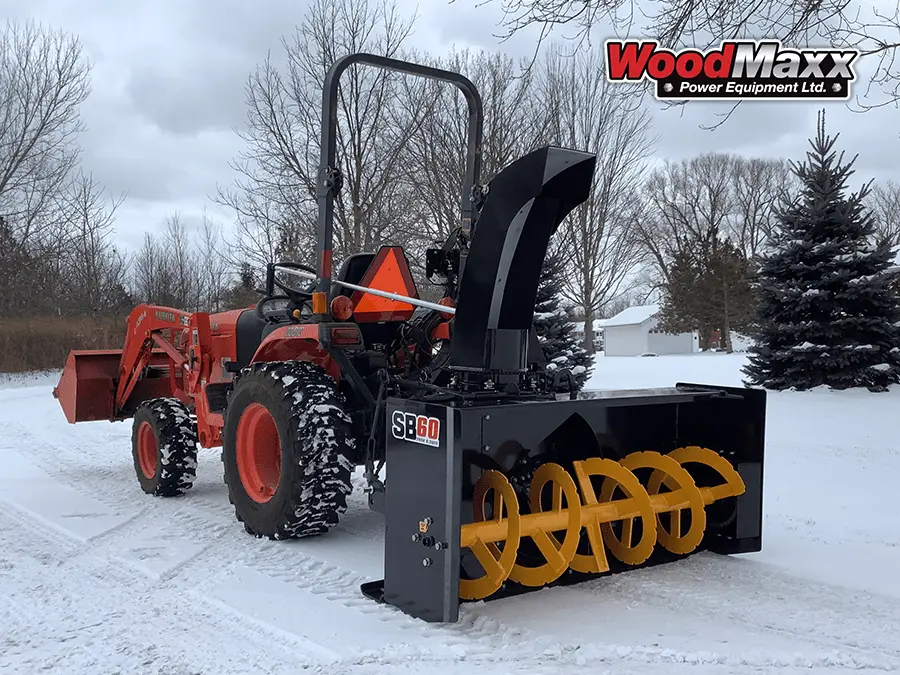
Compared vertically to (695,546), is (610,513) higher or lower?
higher

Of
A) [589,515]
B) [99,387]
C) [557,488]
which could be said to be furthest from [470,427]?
[99,387]

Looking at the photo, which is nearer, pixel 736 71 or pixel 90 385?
pixel 736 71

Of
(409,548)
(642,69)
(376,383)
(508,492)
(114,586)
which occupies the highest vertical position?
(642,69)

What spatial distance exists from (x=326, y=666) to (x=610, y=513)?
150 centimetres

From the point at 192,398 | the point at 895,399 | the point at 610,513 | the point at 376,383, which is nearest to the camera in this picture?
the point at 610,513

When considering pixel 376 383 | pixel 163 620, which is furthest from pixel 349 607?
pixel 376 383

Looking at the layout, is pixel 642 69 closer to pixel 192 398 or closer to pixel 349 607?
pixel 192 398

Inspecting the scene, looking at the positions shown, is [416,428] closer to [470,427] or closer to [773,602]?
[470,427]

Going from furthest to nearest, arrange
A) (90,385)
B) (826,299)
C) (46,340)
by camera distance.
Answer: (46,340) < (826,299) < (90,385)

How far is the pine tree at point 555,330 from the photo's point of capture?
14.3 m

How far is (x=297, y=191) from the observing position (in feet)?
51.8

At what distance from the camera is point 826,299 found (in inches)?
486

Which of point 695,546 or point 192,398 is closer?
point 695,546

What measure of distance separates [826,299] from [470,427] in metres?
10.6
